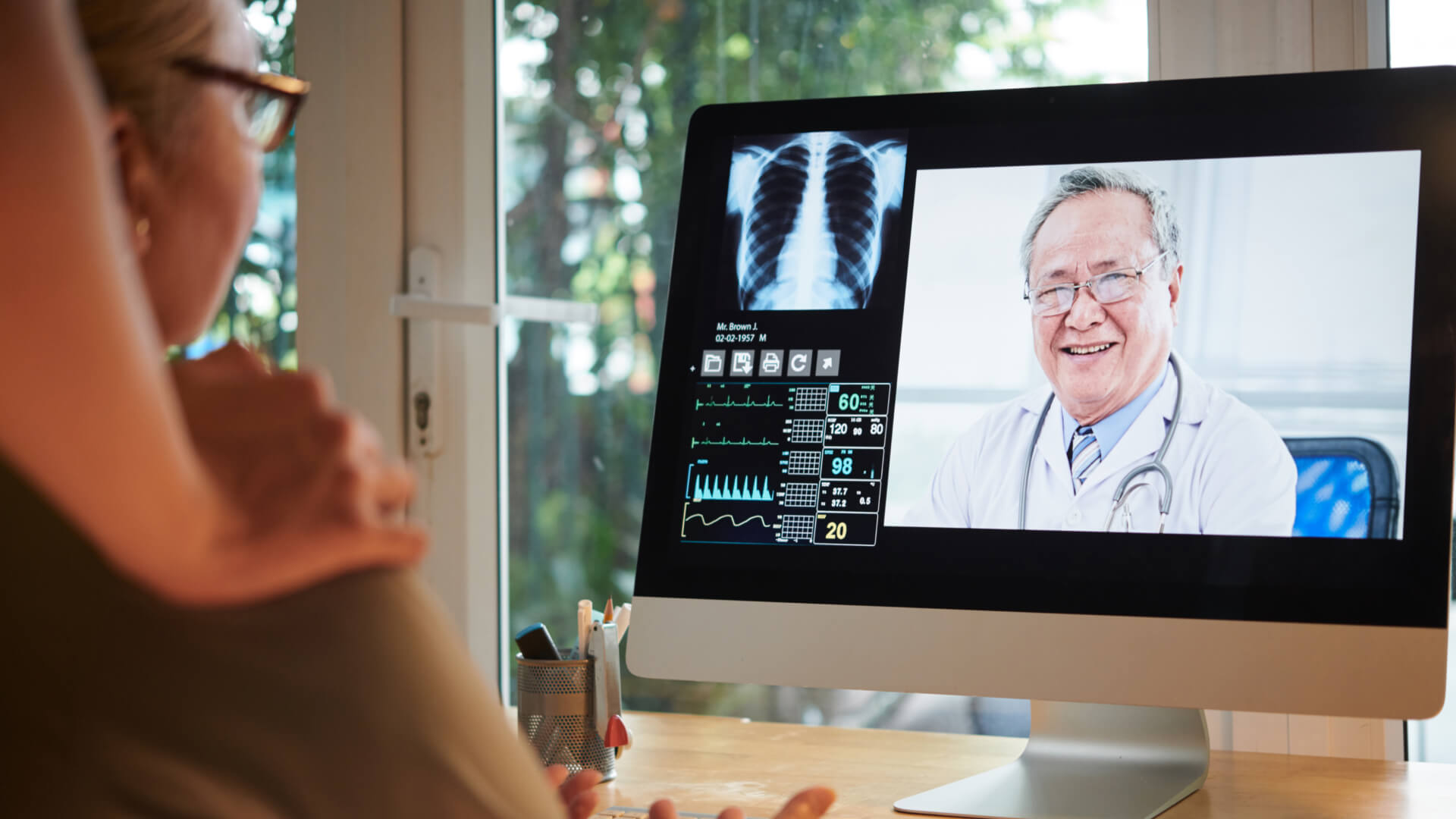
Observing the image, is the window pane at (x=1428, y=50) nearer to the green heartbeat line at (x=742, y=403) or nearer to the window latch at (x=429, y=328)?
the green heartbeat line at (x=742, y=403)

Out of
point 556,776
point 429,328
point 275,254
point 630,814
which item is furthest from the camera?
point 275,254

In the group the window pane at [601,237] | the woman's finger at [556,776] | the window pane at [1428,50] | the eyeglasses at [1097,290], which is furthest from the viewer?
the window pane at [601,237]

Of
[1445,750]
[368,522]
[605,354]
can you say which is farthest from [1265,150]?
[605,354]

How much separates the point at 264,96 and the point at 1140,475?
0.74 metres

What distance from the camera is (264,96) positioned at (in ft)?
1.28

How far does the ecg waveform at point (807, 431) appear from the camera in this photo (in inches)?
40.2

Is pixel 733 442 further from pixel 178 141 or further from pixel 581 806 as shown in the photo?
pixel 178 141

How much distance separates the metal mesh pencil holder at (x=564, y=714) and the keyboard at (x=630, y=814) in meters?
0.19

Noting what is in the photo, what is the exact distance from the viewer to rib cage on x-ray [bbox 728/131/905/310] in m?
1.05

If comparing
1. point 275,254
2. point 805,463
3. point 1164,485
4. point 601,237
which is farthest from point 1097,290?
point 275,254

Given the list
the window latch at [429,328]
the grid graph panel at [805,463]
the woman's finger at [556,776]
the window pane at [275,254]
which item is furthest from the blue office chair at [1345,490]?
the window pane at [275,254]

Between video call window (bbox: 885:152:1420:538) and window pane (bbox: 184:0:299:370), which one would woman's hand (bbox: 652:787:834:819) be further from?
window pane (bbox: 184:0:299:370)

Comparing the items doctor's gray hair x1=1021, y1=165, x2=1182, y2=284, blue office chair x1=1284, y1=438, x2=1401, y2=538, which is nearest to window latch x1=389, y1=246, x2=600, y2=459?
doctor's gray hair x1=1021, y1=165, x2=1182, y2=284

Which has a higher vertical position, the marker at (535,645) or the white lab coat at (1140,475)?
the white lab coat at (1140,475)
